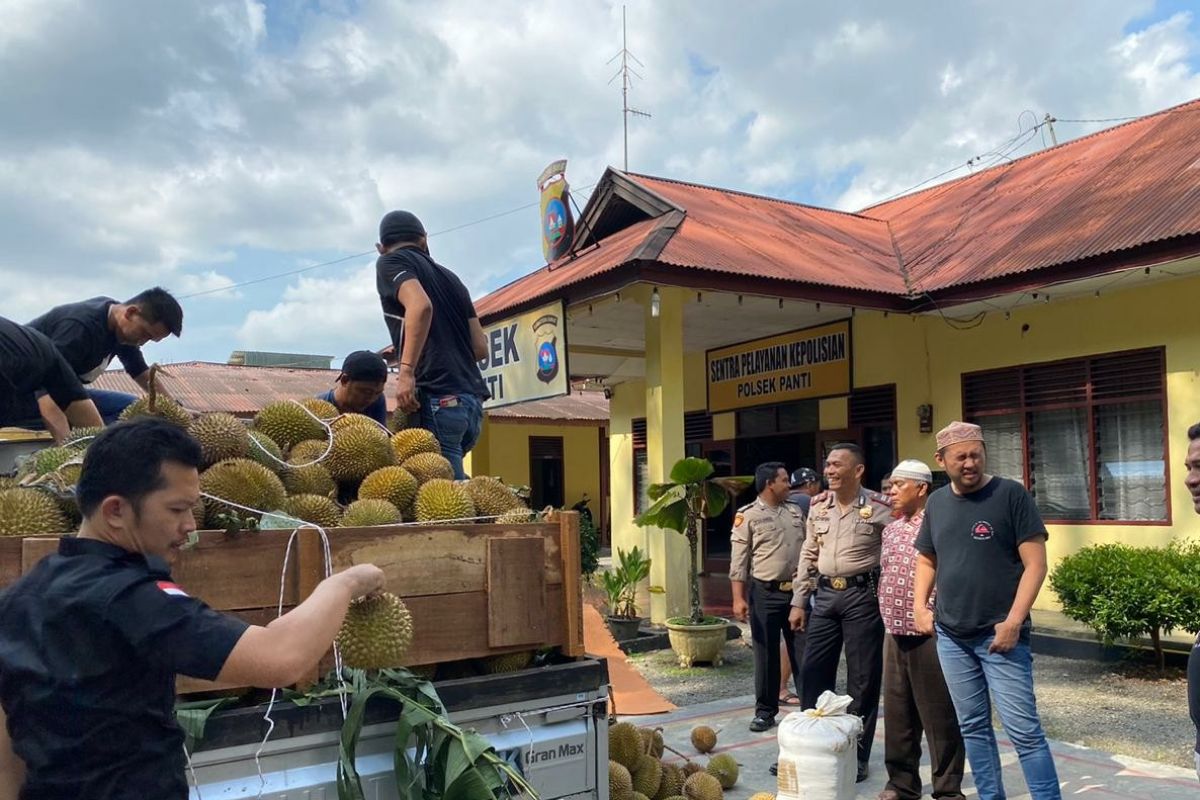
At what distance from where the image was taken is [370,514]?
9.03ft

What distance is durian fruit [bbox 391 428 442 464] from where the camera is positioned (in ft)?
11.2

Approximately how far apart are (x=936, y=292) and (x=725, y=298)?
6.63 ft

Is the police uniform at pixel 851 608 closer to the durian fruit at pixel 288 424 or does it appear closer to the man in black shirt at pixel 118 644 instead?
the durian fruit at pixel 288 424

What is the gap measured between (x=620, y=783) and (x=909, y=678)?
177 cm

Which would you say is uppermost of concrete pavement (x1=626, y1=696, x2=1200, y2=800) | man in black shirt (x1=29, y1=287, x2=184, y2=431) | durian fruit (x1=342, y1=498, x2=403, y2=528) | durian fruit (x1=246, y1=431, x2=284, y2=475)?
man in black shirt (x1=29, y1=287, x2=184, y2=431)

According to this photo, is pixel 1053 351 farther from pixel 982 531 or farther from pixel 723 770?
pixel 723 770

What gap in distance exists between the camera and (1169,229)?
7.18 metres

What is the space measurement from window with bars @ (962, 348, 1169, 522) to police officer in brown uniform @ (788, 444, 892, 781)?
461cm

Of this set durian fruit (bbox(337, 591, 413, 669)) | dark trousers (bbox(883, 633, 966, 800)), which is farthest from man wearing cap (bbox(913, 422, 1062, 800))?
durian fruit (bbox(337, 591, 413, 669))

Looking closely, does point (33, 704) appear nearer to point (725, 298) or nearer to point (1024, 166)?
point (725, 298)

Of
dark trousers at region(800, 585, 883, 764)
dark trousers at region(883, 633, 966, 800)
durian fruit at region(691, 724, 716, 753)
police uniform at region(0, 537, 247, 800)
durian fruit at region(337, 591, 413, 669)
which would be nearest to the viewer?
police uniform at region(0, 537, 247, 800)

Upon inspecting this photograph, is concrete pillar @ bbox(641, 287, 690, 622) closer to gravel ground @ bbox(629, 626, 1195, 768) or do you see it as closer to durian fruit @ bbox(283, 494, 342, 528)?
gravel ground @ bbox(629, 626, 1195, 768)

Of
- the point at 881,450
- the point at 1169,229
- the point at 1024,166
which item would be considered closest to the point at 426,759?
the point at 1169,229

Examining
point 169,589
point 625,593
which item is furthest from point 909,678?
point 625,593
